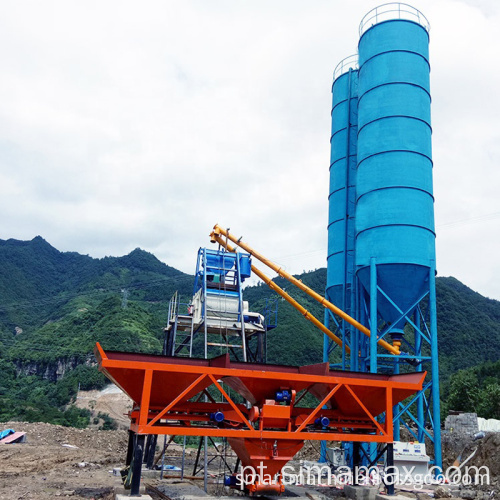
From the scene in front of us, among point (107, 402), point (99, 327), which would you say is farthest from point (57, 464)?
point (99, 327)

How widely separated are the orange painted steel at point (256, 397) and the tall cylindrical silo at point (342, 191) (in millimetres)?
10795

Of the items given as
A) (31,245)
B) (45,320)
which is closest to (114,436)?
(45,320)

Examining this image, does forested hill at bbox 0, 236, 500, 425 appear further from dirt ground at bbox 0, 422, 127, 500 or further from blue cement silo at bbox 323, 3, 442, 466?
blue cement silo at bbox 323, 3, 442, 466

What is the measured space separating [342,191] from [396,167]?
512cm

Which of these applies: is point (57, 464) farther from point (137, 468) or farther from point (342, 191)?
point (342, 191)

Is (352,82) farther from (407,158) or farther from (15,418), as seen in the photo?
Result: (15,418)

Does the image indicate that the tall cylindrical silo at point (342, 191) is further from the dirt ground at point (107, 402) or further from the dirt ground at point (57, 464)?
the dirt ground at point (107, 402)

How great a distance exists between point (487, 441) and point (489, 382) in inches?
1018

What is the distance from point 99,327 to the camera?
63.6 metres

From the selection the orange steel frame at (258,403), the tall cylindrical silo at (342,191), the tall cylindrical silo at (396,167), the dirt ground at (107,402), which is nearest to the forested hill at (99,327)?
the dirt ground at (107,402)

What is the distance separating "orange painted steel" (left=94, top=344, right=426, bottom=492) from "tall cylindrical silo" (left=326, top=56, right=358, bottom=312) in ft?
35.4

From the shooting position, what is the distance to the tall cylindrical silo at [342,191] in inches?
890

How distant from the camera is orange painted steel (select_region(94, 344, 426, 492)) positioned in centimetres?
945

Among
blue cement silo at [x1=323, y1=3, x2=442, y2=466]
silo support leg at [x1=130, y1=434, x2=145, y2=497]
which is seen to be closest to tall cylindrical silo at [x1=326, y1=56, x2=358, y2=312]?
blue cement silo at [x1=323, y1=3, x2=442, y2=466]
